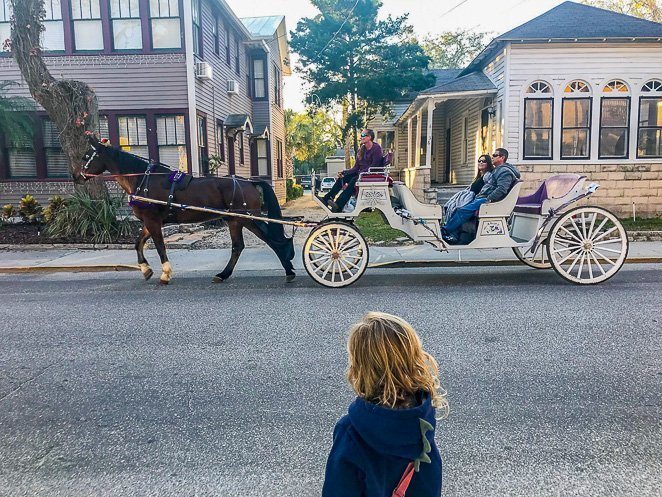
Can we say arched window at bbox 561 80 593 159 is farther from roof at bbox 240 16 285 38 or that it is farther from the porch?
roof at bbox 240 16 285 38

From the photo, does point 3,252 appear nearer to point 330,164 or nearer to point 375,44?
point 375,44

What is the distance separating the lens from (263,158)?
2458 centimetres

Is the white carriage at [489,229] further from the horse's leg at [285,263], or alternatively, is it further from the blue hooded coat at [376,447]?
the blue hooded coat at [376,447]

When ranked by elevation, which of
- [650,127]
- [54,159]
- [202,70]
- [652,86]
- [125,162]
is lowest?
[125,162]

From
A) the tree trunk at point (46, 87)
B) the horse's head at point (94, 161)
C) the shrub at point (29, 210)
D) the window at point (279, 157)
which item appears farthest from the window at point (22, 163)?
the window at point (279, 157)

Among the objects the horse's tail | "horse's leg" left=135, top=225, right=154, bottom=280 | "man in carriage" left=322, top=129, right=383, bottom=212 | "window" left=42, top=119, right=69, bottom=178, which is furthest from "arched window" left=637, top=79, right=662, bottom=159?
"window" left=42, top=119, right=69, bottom=178

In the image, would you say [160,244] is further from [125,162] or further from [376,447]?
[376,447]

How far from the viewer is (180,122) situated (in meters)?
16.3

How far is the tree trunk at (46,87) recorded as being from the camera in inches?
476

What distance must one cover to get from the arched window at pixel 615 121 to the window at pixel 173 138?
40.7 feet

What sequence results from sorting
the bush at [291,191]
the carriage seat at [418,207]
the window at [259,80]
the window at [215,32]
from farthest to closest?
the bush at [291,191] → the window at [259,80] → the window at [215,32] → the carriage seat at [418,207]

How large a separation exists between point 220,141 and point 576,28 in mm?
11941

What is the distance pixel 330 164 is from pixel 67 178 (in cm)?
3310

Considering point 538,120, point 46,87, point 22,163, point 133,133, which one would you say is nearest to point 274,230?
point 46,87
